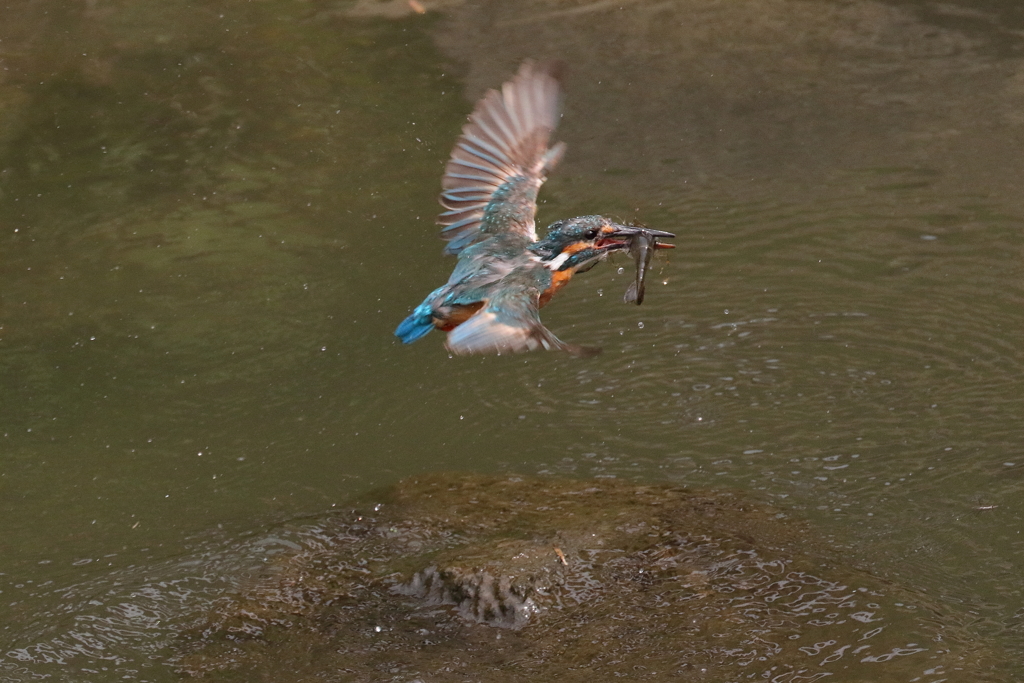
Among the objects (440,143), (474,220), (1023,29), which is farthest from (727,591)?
(1023,29)

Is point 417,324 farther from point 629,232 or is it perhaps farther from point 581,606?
point 581,606

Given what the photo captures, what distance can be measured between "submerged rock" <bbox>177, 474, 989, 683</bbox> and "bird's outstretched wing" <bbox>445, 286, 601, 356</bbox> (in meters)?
0.79

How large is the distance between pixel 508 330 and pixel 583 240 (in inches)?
23.8

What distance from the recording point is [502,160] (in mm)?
4676

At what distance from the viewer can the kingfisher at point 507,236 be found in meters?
3.67

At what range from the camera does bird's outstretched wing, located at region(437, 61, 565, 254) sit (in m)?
4.53

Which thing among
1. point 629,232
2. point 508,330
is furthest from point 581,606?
point 629,232

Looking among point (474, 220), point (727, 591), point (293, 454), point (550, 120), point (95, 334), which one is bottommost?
point (727, 591)

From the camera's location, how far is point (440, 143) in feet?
25.8

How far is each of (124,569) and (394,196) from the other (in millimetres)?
3440

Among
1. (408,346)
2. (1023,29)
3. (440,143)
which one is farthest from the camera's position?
(1023,29)

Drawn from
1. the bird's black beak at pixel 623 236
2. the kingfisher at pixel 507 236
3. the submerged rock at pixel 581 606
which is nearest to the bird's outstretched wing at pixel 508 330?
the kingfisher at pixel 507 236

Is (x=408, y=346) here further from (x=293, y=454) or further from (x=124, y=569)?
(x=124, y=569)

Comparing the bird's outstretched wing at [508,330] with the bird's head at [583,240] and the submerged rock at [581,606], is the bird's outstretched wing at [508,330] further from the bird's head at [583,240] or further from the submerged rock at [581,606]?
the submerged rock at [581,606]
